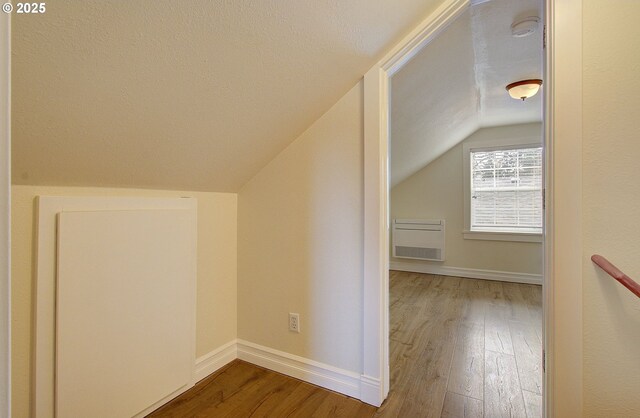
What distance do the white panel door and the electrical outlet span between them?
56cm

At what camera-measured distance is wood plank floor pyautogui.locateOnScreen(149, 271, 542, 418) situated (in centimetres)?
152

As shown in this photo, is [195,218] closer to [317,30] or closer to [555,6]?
[317,30]

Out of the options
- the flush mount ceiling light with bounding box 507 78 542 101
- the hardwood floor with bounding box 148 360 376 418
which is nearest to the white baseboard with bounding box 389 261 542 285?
the flush mount ceiling light with bounding box 507 78 542 101

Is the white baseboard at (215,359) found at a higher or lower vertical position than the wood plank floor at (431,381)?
higher

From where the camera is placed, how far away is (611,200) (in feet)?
3.78

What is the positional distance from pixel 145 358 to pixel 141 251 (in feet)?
1.69

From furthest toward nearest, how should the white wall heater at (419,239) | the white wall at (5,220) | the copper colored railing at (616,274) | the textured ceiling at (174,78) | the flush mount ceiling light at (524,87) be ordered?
the white wall heater at (419,239) → the flush mount ceiling light at (524,87) → the copper colored railing at (616,274) → the textured ceiling at (174,78) → the white wall at (5,220)

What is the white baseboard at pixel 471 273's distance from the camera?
3.98 meters

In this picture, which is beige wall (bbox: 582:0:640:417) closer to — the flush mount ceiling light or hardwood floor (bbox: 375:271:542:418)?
hardwood floor (bbox: 375:271:542:418)

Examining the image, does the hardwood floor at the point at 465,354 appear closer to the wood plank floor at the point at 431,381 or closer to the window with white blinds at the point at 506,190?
the wood plank floor at the point at 431,381

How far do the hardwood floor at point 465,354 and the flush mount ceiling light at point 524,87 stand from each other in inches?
80.1

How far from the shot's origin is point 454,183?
4430 millimetres

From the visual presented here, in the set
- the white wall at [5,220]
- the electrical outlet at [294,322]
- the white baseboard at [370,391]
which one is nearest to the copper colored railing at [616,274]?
the white baseboard at [370,391]

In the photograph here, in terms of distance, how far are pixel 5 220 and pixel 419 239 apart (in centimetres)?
460
